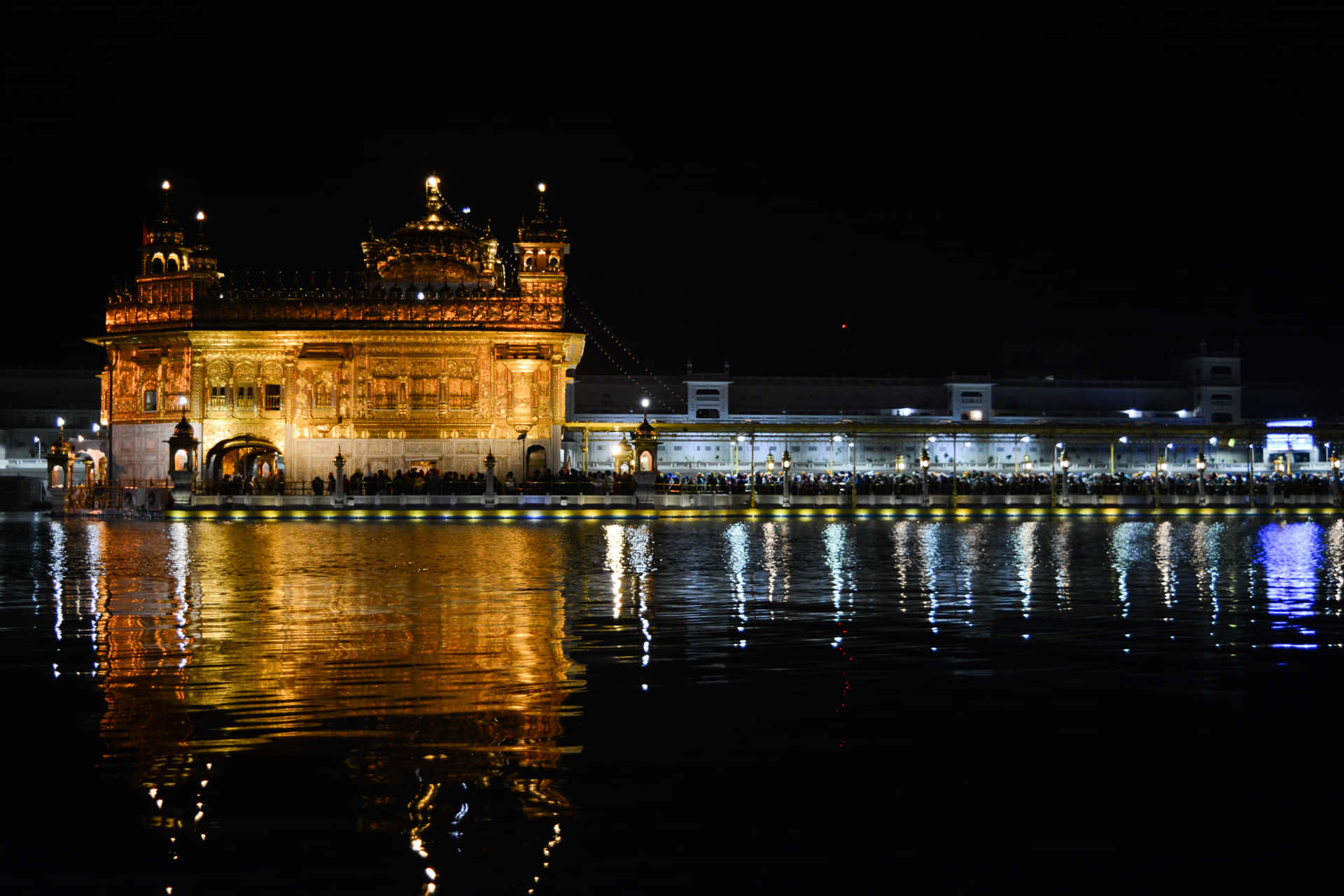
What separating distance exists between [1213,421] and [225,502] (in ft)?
207

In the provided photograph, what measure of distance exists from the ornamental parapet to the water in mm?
38369

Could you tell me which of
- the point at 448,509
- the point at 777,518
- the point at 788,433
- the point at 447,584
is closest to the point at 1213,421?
the point at 788,433

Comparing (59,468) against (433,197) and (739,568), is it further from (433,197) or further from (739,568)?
(739,568)

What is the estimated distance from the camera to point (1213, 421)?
8956cm

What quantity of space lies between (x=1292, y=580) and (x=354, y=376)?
43948 mm

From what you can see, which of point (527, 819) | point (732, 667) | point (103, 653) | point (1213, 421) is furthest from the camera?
point (1213, 421)

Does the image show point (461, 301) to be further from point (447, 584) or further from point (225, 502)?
point (447, 584)

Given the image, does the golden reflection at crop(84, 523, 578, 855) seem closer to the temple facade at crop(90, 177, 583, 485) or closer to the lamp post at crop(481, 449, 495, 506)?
the lamp post at crop(481, 449, 495, 506)

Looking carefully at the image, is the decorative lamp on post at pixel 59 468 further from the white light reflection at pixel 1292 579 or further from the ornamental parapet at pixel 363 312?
the white light reflection at pixel 1292 579

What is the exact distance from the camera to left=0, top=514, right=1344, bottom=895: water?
26.5 feet

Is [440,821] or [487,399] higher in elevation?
[487,399]

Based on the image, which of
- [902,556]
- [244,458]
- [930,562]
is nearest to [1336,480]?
[902,556]

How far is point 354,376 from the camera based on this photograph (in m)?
61.0

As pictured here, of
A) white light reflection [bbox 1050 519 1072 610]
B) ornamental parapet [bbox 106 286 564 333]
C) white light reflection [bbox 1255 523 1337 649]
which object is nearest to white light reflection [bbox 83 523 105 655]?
A: white light reflection [bbox 1050 519 1072 610]
